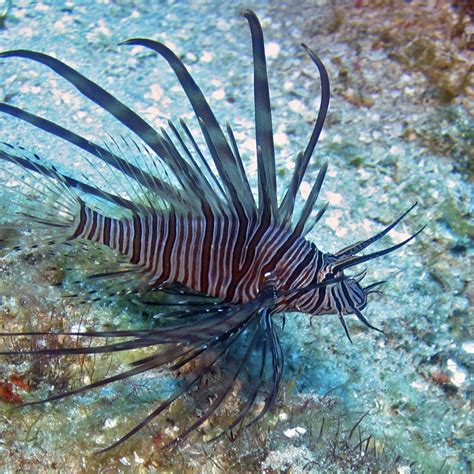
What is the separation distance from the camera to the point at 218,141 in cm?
277

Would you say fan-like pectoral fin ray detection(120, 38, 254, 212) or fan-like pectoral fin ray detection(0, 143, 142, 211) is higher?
fan-like pectoral fin ray detection(120, 38, 254, 212)

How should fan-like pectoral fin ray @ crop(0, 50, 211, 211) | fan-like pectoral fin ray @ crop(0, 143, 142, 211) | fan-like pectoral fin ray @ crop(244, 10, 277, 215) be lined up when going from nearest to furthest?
fan-like pectoral fin ray @ crop(0, 50, 211, 211) < fan-like pectoral fin ray @ crop(244, 10, 277, 215) < fan-like pectoral fin ray @ crop(0, 143, 142, 211)

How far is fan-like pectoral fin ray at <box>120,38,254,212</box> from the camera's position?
260cm

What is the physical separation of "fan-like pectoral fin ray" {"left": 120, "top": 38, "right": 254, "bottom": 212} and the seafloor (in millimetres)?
1008

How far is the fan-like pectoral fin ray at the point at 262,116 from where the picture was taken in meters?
2.57

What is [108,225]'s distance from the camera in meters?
2.81

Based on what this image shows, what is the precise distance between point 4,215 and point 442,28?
189 inches

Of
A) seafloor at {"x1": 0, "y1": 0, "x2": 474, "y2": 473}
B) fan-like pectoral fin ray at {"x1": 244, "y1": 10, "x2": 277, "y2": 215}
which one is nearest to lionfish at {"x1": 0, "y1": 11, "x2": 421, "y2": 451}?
fan-like pectoral fin ray at {"x1": 244, "y1": 10, "x2": 277, "y2": 215}

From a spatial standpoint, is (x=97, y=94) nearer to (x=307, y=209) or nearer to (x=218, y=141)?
(x=218, y=141)

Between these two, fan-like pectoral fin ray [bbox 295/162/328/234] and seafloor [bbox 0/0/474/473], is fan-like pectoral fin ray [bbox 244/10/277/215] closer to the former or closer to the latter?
fan-like pectoral fin ray [bbox 295/162/328/234]

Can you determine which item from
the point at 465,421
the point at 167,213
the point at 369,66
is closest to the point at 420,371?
the point at 465,421

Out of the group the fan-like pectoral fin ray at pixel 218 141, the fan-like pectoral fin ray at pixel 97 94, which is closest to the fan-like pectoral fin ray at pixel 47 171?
the fan-like pectoral fin ray at pixel 97 94

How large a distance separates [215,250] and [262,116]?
2.39ft

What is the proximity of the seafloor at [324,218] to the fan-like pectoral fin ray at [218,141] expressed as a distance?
3.31ft
